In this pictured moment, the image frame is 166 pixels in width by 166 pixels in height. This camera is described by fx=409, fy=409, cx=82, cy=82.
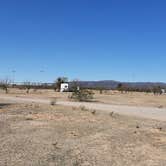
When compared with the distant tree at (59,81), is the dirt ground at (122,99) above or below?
below

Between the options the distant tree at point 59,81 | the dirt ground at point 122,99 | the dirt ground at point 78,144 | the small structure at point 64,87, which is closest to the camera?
the dirt ground at point 78,144

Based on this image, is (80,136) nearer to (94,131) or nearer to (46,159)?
(94,131)

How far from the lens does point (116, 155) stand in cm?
1116

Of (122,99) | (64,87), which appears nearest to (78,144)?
(122,99)

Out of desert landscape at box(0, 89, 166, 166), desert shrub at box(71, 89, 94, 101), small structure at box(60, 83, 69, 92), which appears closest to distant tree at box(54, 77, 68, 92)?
small structure at box(60, 83, 69, 92)

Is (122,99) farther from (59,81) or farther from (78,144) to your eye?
(59,81)

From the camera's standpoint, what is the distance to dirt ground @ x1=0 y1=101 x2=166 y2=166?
10266mm

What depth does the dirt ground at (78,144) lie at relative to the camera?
10266 millimetres

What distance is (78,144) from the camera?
12.8m

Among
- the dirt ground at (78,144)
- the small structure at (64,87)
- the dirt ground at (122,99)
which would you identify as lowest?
the dirt ground at (78,144)

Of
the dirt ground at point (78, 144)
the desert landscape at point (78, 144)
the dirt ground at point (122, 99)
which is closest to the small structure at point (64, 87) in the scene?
the dirt ground at point (122, 99)

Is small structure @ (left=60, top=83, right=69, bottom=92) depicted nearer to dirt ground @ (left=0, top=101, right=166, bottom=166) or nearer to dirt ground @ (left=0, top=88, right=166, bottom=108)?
dirt ground @ (left=0, top=88, right=166, bottom=108)

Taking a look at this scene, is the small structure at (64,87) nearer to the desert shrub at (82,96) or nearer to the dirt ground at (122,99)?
the dirt ground at (122,99)

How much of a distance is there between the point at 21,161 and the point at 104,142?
4.04m
